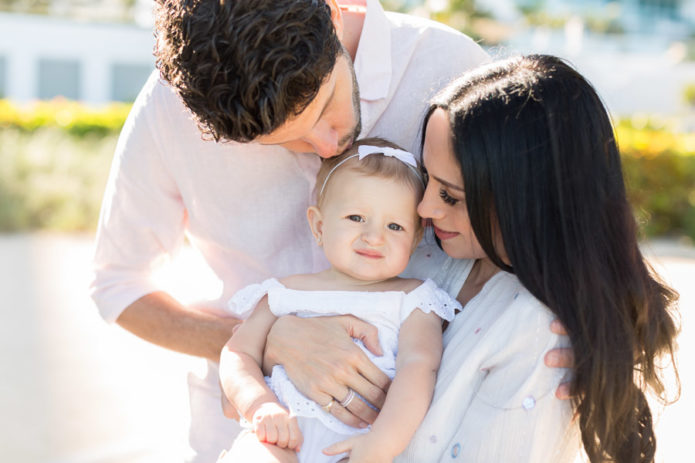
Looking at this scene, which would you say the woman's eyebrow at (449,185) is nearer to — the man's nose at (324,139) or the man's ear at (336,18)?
the man's nose at (324,139)

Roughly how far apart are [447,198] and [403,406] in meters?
0.56

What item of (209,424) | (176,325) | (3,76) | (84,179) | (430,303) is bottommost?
(3,76)

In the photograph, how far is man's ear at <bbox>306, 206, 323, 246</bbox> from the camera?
254 cm

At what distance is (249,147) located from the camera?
266 cm

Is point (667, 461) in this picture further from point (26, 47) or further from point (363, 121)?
point (26, 47)

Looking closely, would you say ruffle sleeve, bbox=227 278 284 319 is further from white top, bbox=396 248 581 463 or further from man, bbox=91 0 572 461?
white top, bbox=396 248 581 463

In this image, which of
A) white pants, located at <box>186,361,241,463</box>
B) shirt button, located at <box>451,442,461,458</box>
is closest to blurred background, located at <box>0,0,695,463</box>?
white pants, located at <box>186,361,241,463</box>

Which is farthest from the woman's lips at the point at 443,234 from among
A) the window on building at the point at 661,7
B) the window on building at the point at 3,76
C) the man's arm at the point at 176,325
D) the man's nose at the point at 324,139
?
the window on building at the point at 661,7

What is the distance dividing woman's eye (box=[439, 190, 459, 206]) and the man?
0.33 m

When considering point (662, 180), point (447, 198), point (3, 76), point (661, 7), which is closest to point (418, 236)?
point (447, 198)

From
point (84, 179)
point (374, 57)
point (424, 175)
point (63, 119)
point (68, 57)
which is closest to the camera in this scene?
point (424, 175)

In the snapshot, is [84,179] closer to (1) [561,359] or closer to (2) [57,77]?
(1) [561,359]

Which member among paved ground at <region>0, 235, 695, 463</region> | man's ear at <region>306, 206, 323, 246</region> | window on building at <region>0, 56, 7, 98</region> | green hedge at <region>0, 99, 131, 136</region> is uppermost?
man's ear at <region>306, 206, 323, 246</region>

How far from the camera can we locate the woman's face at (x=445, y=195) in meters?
2.20
